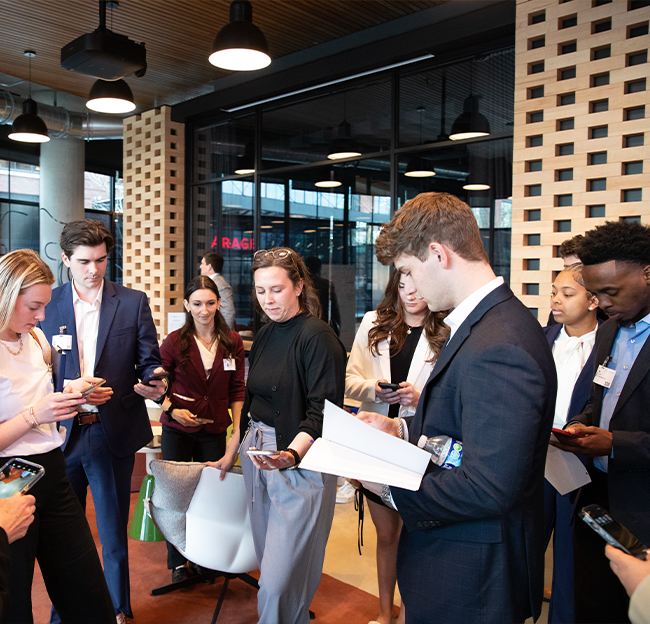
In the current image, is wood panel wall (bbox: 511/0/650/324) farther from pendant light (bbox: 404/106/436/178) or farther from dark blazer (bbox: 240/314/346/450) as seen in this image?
dark blazer (bbox: 240/314/346/450)

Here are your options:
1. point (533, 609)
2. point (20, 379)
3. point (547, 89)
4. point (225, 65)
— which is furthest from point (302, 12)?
point (533, 609)

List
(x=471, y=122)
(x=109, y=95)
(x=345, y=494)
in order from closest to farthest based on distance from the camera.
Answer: (x=345, y=494), (x=471, y=122), (x=109, y=95)

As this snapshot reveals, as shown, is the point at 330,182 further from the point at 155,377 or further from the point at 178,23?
the point at 155,377

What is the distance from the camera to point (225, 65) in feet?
12.8

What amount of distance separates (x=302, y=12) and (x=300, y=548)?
463 cm

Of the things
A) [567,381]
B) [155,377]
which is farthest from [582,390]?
[155,377]

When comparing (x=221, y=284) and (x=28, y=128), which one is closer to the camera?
(x=221, y=284)

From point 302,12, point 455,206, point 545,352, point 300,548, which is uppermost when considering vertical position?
point 302,12

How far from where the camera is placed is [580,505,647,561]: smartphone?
1.22m

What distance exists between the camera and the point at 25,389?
6.20ft

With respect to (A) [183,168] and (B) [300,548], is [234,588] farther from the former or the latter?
(A) [183,168]

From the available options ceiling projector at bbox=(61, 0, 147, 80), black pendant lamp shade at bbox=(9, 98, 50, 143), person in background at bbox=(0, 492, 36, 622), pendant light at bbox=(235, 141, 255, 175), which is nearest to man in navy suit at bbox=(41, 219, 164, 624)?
person in background at bbox=(0, 492, 36, 622)

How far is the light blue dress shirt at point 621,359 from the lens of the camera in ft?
6.35

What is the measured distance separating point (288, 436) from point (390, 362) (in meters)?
0.77
